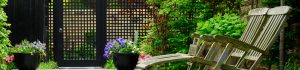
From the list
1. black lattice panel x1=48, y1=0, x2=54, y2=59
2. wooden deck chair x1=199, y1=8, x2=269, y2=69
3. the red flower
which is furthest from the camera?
black lattice panel x1=48, y1=0, x2=54, y2=59

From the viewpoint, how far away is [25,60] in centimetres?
917

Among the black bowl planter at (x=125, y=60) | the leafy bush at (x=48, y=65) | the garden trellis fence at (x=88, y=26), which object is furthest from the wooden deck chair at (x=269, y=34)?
the garden trellis fence at (x=88, y=26)

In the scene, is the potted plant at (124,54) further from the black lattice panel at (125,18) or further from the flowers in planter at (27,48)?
the black lattice panel at (125,18)

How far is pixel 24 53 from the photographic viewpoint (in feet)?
30.2

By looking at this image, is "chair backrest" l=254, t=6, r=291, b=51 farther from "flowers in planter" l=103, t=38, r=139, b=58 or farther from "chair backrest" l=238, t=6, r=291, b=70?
"flowers in planter" l=103, t=38, r=139, b=58

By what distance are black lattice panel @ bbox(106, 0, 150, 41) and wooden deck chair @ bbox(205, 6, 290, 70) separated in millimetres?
6426

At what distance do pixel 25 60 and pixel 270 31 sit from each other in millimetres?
4937

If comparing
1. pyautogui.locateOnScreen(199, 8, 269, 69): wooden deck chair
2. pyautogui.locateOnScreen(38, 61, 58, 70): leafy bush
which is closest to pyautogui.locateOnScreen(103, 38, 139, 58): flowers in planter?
pyautogui.locateOnScreen(38, 61, 58, 70): leafy bush

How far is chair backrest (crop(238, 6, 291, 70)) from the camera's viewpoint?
15.7ft

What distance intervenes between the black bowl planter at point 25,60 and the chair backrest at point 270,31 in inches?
181

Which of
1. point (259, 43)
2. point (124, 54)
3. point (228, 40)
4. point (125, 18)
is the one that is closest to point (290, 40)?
point (259, 43)

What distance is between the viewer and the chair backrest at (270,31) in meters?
4.80

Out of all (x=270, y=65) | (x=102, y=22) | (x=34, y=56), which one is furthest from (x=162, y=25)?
(x=102, y=22)

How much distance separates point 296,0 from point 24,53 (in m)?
4.86
